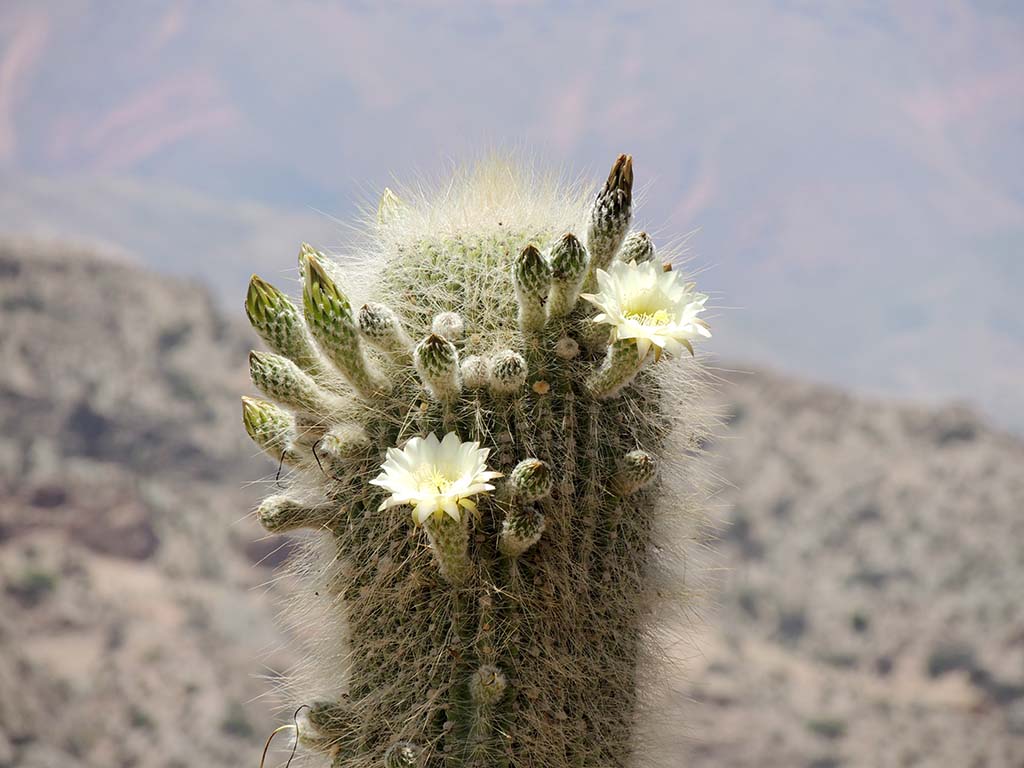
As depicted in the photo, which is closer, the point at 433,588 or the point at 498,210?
the point at 433,588

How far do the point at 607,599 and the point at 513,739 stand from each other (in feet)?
1.39

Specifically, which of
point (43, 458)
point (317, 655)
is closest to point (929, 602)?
point (43, 458)

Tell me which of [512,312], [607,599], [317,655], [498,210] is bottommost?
[317,655]

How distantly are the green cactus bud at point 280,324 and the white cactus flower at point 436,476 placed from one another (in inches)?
19.3

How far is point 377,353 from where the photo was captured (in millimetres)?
2754

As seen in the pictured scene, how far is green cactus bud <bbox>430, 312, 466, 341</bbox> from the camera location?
264 centimetres

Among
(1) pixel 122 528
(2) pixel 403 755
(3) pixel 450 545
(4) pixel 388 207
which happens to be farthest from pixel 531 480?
(1) pixel 122 528

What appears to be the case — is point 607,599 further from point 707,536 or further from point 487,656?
point 707,536

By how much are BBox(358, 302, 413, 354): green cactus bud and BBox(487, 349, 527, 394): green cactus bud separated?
0.28m

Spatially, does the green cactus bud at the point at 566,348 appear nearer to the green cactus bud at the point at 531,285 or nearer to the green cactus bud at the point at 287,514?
the green cactus bud at the point at 531,285

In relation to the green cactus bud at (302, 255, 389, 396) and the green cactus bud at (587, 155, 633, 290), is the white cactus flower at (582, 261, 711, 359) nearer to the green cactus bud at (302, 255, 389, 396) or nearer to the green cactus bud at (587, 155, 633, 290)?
the green cactus bud at (587, 155, 633, 290)

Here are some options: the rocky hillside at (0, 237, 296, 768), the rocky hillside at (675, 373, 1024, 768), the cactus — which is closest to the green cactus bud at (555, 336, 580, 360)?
the cactus

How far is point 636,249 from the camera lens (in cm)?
269

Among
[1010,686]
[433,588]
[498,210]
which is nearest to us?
[433,588]
